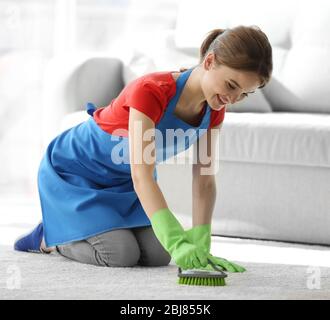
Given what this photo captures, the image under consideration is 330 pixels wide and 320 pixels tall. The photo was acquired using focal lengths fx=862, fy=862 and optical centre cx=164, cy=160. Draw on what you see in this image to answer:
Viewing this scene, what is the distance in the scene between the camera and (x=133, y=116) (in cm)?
191

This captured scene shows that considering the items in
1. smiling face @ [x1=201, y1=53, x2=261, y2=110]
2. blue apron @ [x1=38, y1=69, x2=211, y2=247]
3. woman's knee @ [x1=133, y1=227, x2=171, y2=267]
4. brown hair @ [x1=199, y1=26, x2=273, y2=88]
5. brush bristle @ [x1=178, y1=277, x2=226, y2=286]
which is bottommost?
woman's knee @ [x1=133, y1=227, x2=171, y2=267]

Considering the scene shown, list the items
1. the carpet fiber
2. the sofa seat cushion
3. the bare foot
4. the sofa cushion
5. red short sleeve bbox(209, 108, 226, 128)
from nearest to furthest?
the carpet fiber < red short sleeve bbox(209, 108, 226, 128) < the bare foot < the sofa seat cushion < the sofa cushion

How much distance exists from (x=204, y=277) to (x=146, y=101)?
0.41 meters

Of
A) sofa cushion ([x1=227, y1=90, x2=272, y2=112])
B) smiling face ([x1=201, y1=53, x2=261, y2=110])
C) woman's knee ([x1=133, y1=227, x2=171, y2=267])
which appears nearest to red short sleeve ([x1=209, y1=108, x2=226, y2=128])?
smiling face ([x1=201, y1=53, x2=261, y2=110])

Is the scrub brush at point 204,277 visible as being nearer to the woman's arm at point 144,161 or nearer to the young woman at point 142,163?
the young woman at point 142,163

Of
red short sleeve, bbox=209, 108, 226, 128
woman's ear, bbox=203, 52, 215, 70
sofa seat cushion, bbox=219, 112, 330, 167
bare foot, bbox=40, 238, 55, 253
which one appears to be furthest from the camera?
sofa seat cushion, bbox=219, 112, 330, 167

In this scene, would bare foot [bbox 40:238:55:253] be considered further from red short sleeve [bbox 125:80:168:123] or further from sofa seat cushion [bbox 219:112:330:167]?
sofa seat cushion [bbox 219:112:330:167]

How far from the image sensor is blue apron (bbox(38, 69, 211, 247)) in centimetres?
214

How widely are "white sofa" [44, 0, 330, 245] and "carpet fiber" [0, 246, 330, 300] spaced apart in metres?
0.42
